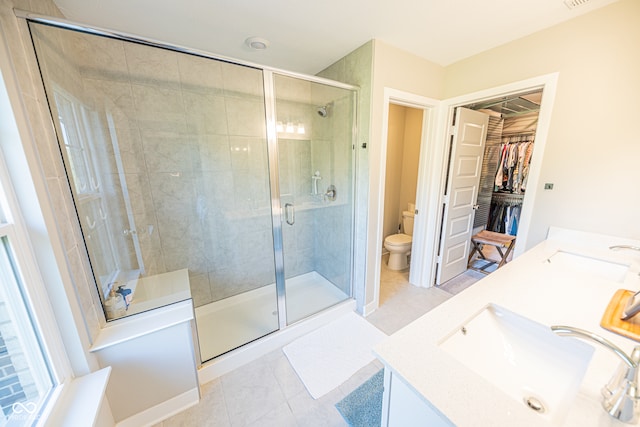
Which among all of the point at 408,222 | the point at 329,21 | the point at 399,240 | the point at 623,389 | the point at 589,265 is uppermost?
the point at 329,21

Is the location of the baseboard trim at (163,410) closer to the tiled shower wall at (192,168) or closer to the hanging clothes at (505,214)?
the tiled shower wall at (192,168)

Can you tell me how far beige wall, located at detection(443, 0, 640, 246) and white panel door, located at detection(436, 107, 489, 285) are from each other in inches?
24.5

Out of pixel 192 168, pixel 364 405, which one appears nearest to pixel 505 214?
pixel 364 405

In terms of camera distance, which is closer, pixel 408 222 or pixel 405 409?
pixel 405 409

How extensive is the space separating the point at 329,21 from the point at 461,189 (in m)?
2.14

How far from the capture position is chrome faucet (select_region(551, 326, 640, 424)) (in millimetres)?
545

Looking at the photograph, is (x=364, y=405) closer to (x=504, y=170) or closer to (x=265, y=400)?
(x=265, y=400)

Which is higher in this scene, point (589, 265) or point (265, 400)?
point (589, 265)

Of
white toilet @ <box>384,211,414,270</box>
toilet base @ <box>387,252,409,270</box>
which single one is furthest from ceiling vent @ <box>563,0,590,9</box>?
toilet base @ <box>387,252,409,270</box>

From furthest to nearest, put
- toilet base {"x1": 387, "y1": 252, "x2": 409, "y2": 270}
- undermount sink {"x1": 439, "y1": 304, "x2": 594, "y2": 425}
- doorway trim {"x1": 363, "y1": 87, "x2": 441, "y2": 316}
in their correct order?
1. toilet base {"x1": 387, "y1": 252, "x2": 409, "y2": 270}
2. doorway trim {"x1": 363, "y1": 87, "x2": 441, "y2": 316}
3. undermount sink {"x1": 439, "y1": 304, "x2": 594, "y2": 425}

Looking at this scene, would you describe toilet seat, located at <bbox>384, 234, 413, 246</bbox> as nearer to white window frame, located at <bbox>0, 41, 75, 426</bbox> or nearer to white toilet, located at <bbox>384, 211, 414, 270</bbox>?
white toilet, located at <bbox>384, 211, 414, 270</bbox>

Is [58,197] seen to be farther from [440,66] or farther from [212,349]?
→ [440,66]

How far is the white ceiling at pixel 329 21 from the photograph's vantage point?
4.53ft

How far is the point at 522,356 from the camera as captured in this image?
0.93 meters
